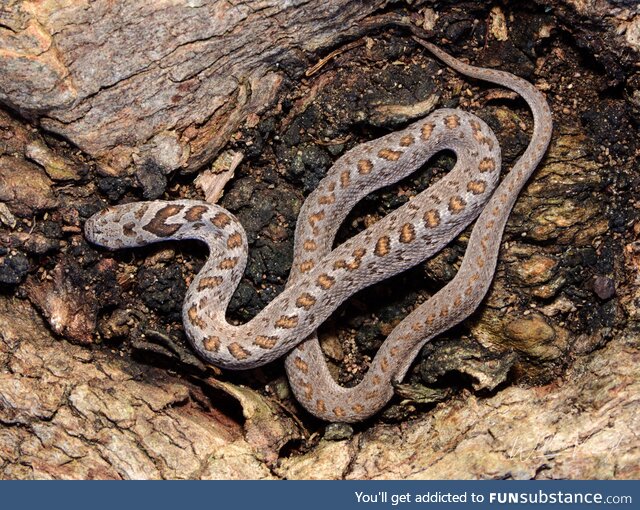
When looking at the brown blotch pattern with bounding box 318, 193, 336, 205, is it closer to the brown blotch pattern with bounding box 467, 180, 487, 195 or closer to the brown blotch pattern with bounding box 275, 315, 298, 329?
the brown blotch pattern with bounding box 275, 315, 298, 329

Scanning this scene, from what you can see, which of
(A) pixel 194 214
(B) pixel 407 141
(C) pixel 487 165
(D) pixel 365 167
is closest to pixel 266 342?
(A) pixel 194 214

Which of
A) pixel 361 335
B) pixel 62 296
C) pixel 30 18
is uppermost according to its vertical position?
pixel 30 18

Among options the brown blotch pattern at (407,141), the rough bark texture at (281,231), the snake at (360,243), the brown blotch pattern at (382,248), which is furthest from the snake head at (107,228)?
the brown blotch pattern at (407,141)

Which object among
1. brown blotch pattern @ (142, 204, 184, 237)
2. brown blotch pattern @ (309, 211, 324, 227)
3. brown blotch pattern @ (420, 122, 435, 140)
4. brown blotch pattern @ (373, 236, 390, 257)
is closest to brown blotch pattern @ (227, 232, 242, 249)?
brown blotch pattern @ (142, 204, 184, 237)

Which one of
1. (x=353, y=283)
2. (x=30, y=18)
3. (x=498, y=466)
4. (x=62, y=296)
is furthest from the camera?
(x=353, y=283)

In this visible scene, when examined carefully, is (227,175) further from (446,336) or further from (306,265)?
(446,336)

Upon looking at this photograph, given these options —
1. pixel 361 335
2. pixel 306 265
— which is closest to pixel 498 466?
pixel 361 335
